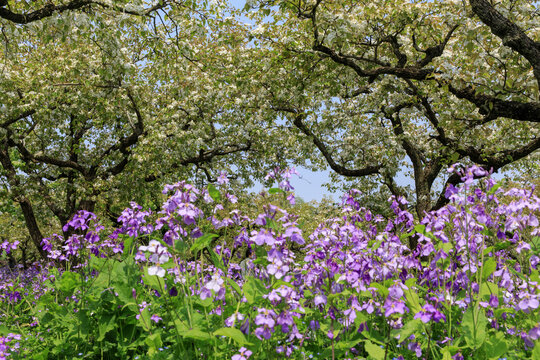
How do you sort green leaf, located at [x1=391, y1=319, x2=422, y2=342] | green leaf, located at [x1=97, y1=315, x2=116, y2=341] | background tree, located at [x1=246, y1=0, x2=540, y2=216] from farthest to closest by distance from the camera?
background tree, located at [x1=246, y1=0, x2=540, y2=216] < green leaf, located at [x1=97, y1=315, x2=116, y2=341] < green leaf, located at [x1=391, y1=319, x2=422, y2=342]

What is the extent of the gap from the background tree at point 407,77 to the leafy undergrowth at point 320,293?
3506 millimetres

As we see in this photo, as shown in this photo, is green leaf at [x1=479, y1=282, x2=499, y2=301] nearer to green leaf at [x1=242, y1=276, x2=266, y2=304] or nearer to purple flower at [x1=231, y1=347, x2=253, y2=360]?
green leaf at [x1=242, y1=276, x2=266, y2=304]

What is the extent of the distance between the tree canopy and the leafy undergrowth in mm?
4798

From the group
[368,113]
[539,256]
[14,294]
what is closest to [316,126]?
[368,113]

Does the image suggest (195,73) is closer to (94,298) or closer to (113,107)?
(113,107)

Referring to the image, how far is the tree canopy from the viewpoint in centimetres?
902

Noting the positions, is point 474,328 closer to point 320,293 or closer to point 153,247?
point 320,293

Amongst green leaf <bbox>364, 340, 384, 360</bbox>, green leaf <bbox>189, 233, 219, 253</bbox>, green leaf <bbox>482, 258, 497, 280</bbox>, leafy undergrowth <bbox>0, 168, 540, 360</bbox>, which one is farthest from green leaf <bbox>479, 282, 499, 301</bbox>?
green leaf <bbox>189, 233, 219, 253</bbox>

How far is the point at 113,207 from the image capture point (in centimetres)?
1742

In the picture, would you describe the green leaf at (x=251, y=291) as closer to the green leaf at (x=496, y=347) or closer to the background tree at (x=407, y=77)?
the green leaf at (x=496, y=347)

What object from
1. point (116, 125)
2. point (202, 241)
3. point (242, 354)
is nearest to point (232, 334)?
point (242, 354)

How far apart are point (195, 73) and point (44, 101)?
17.5 ft

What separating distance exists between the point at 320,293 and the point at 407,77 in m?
8.13

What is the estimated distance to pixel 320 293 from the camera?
3.47m
